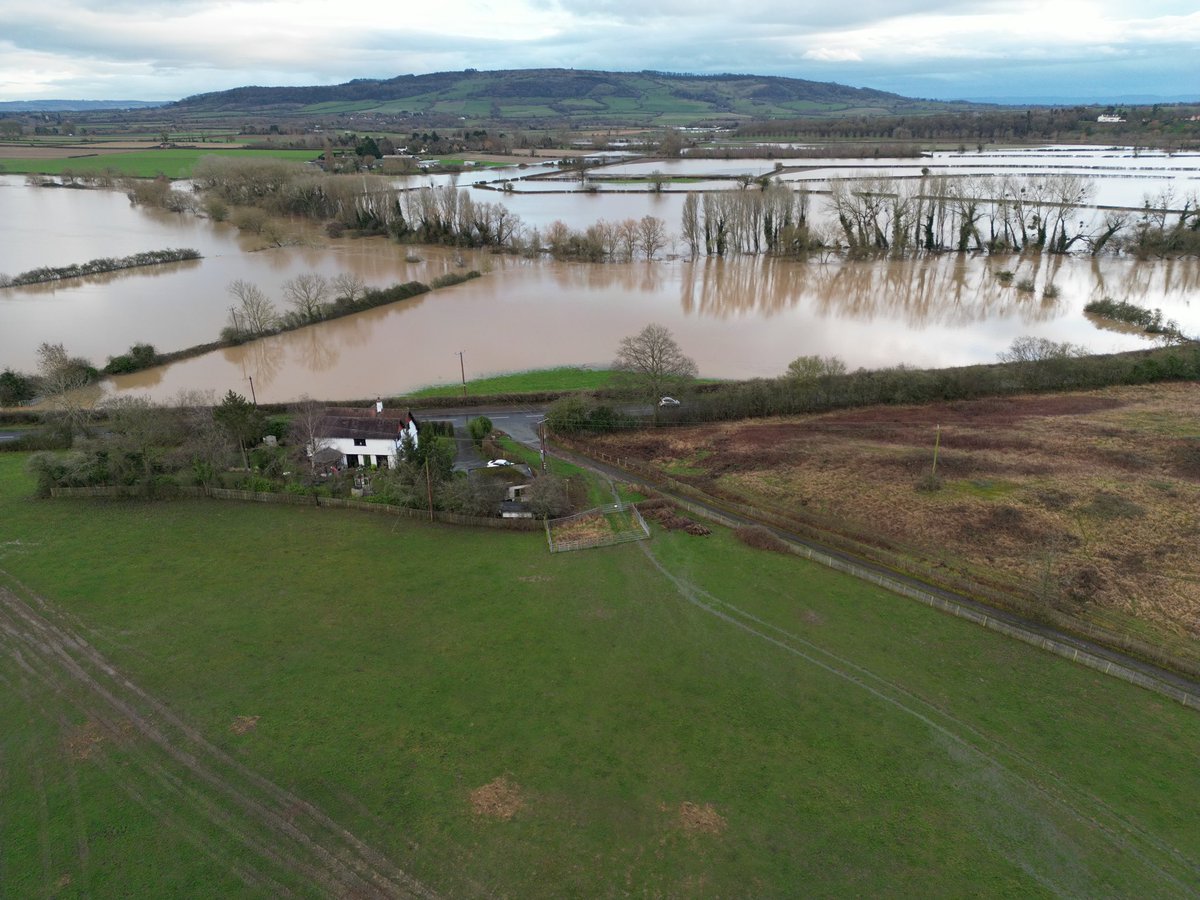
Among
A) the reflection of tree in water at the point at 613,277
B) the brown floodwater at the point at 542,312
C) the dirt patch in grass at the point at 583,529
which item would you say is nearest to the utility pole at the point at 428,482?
the dirt patch in grass at the point at 583,529

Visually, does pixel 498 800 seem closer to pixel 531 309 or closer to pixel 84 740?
pixel 84 740

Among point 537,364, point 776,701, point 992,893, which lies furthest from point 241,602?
point 537,364

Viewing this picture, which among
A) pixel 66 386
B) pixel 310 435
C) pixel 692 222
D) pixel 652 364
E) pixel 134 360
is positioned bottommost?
pixel 310 435

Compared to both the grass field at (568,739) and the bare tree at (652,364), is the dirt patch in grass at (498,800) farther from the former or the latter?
the bare tree at (652,364)

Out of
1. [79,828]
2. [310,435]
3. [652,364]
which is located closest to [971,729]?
[79,828]

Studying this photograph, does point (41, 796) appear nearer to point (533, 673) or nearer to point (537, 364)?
point (533, 673)

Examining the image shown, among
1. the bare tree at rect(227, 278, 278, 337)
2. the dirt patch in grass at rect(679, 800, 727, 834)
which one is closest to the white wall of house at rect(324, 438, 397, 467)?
the dirt patch in grass at rect(679, 800, 727, 834)
